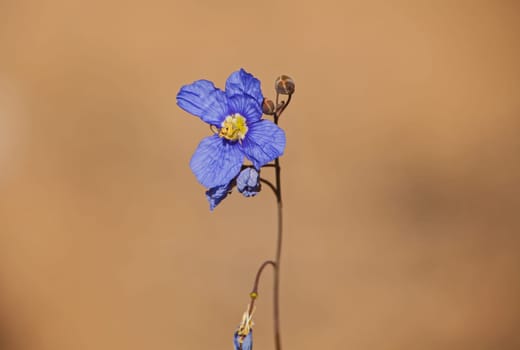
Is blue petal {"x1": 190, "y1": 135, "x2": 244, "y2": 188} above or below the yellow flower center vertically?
below

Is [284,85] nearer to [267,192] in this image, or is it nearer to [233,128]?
[233,128]

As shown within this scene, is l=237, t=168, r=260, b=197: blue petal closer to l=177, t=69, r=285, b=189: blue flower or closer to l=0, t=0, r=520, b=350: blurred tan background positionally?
l=177, t=69, r=285, b=189: blue flower

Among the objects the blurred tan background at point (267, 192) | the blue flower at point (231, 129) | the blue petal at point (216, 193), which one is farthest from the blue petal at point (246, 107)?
the blurred tan background at point (267, 192)

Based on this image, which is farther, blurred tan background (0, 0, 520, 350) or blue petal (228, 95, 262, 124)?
blurred tan background (0, 0, 520, 350)

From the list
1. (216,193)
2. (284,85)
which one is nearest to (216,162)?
(216,193)

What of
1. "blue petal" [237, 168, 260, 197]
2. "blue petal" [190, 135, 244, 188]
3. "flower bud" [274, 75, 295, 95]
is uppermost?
"flower bud" [274, 75, 295, 95]

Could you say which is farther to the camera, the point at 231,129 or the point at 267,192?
the point at 267,192

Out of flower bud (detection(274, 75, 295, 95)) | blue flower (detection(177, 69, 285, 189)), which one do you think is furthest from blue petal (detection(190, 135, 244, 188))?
flower bud (detection(274, 75, 295, 95))

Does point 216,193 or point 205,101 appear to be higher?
point 205,101
